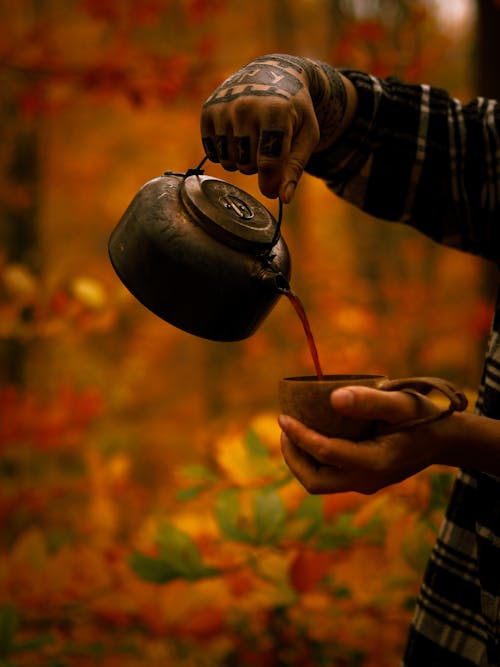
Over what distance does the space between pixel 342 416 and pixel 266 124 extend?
20.8 inches

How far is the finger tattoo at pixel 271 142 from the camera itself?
4.00 ft

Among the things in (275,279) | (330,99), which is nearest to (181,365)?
(330,99)

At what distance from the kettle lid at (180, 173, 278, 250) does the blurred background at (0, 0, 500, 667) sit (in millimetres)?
885

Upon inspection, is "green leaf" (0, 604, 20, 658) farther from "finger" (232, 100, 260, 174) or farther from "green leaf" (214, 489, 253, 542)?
"finger" (232, 100, 260, 174)

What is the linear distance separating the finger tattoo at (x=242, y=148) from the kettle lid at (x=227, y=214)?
4.8 inches

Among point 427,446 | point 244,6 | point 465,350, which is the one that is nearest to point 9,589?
point 427,446

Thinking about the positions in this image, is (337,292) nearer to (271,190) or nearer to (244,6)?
(244,6)

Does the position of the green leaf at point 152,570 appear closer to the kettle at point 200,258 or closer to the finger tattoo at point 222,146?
the kettle at point 200,258

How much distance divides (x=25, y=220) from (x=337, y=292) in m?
5.40

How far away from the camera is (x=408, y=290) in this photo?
10.5 meters

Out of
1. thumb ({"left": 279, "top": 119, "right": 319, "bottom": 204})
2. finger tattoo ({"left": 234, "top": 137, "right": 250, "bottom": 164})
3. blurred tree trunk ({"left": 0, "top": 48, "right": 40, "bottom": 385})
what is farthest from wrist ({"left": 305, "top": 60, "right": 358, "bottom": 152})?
blurred tree trunk ({"left": 0, "top": 48, "right": 40, "bottom": 385})

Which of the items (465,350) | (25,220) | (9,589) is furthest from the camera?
(465,350)

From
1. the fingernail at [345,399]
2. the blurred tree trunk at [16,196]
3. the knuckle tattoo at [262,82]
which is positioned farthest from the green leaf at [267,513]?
the blurred tree trunk at [16,196]

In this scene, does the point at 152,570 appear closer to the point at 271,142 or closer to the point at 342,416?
the point at 342,416
